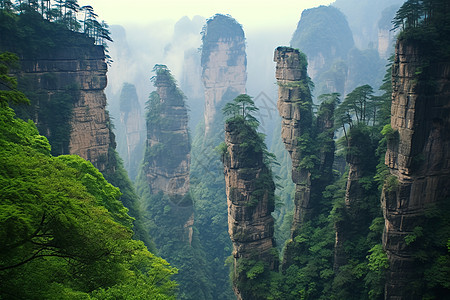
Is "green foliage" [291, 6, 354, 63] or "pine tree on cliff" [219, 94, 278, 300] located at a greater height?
"green foliage" [291, 6, 354, 63]

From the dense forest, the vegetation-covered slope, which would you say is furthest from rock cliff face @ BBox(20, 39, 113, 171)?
the vegetation-covered slope

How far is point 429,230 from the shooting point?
72.1ft

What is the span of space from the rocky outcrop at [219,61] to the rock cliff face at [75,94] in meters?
44.1

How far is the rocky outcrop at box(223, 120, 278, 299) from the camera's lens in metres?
29.5

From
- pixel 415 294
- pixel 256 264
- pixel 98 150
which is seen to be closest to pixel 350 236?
pixel 415 294

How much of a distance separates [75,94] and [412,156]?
2395 centimetres

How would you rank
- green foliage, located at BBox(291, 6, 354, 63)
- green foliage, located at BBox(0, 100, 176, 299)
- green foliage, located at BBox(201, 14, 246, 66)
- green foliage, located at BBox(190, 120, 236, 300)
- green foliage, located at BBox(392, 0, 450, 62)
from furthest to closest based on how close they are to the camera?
green foliage, located at BBox(291, 6, 354, 63), green foliage, located at BBox(201, 14, 246, 66), green foliage, located at BBox(190, 120, 236, 300), green foliage, located at BBox(392, 0, 450, 62), green foliage, located at BBox(0, 100, 176, 299)

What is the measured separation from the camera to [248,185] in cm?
2973

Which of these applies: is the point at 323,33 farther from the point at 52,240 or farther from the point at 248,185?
the point at 52,240

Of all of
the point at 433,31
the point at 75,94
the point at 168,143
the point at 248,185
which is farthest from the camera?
the point at 168,143

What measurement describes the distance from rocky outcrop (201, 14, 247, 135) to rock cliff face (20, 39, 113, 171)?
44110 millimetres

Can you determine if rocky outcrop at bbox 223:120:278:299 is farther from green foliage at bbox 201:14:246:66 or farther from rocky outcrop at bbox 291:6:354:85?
rocky outcrop at bbox 291:6:354:85

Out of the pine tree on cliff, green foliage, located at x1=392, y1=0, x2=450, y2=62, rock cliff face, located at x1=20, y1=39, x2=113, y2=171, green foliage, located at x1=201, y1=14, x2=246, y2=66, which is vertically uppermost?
green foliage, located at x1=201, y1=14, x2=246, y2=66

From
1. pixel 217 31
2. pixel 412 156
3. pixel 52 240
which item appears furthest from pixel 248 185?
pixel 217 31
